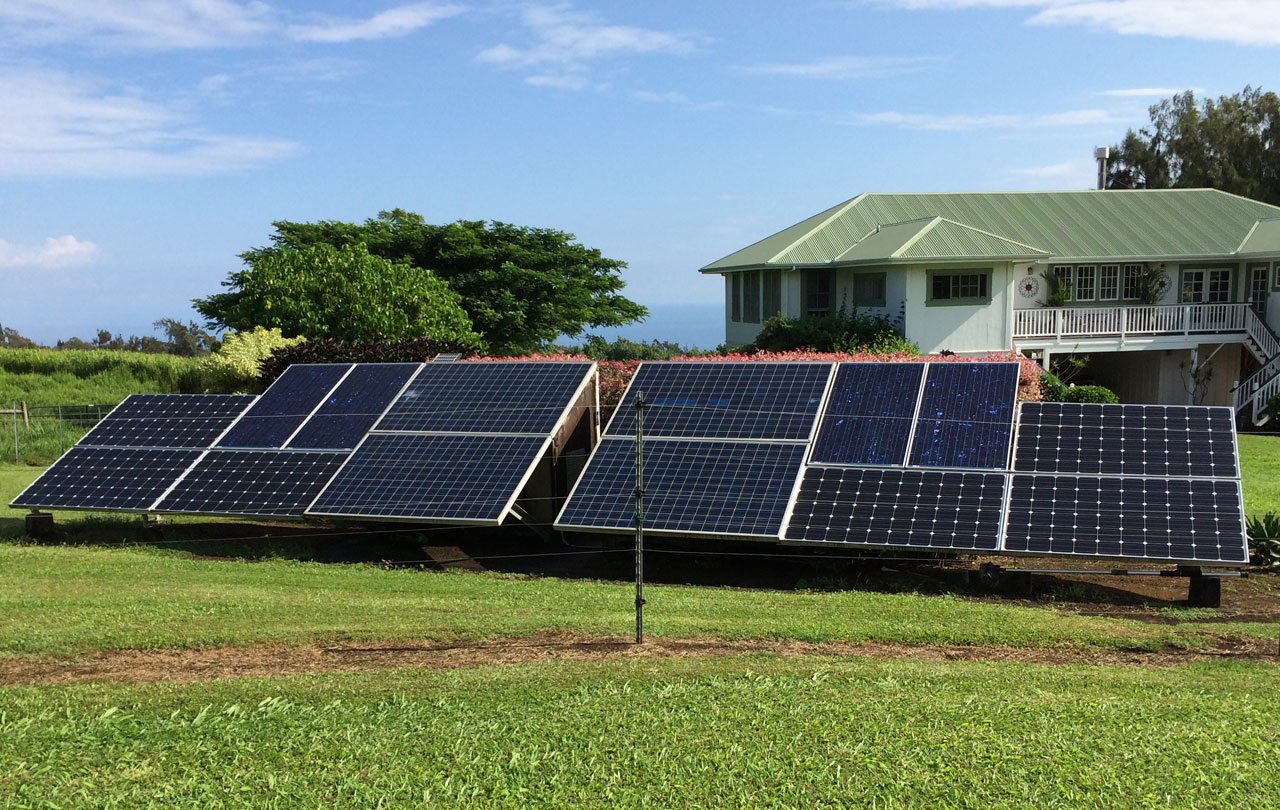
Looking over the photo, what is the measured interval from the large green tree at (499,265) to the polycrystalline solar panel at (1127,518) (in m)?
33.5

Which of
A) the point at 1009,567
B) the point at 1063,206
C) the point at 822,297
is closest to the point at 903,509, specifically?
the point at 1009,567

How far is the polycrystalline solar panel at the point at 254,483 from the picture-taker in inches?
596

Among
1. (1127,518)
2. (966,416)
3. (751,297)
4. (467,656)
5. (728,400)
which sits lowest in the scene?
(467,656)

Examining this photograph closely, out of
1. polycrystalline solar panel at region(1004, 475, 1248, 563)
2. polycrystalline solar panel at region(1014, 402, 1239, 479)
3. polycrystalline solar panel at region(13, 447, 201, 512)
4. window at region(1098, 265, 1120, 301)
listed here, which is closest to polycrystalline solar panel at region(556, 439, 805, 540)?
polycrystalline solar panel at region(1004, 475, 1248, 563)

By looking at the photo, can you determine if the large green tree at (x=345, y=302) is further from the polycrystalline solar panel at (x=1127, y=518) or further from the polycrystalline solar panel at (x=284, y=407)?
the polycrystalline solar panel at (x=1127, y=518)

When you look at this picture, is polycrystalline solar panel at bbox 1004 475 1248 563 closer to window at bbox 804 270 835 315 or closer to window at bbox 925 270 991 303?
window at bbox 925 270 991 303

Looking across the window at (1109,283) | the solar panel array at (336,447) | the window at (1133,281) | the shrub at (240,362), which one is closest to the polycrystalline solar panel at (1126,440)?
the solar panel array at (336,447)

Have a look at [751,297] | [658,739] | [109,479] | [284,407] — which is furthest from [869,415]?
[751,297]

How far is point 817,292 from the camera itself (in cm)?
3288

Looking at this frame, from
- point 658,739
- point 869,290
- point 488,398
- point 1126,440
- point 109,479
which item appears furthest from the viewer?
point 869,290

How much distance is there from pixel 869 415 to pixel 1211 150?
173 feet

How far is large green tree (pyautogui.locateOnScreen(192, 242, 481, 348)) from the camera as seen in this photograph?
1048 inches

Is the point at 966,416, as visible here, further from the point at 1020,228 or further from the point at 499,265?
the point at 499,265

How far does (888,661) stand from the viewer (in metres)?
9.37
